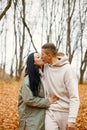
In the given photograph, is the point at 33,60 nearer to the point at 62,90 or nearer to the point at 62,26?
the point at 62,90

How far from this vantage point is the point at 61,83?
459cm

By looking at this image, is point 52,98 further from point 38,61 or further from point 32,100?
point 38,61

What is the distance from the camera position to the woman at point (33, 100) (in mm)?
4566

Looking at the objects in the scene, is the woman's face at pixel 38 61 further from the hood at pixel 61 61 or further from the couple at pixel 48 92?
the hood at pixel 61 61

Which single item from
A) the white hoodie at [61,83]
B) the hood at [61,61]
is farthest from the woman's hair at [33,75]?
the hood at [61,61]

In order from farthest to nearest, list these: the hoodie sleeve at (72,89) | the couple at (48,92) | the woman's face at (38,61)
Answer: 1. the woman's face at (38,61)
2. the couple at (48,92)
3. the hoodie sleeve at (72,89)

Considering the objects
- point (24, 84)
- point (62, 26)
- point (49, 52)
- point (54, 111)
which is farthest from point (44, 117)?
point (62, 26)

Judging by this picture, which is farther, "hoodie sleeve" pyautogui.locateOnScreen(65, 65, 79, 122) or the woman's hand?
the woman's hand

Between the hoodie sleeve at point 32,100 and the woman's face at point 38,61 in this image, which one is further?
the woman's face at point 38,61

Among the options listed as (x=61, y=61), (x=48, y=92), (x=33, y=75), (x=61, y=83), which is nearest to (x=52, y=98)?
(x=48, y=92)

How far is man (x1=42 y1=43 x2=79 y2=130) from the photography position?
4508 mm

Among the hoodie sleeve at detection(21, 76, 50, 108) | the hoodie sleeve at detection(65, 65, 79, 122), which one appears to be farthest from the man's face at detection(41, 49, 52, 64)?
the hoodie sleeve at detection(21, 76, 50, 108)

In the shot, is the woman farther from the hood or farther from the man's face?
the hood

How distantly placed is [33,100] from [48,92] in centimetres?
24
